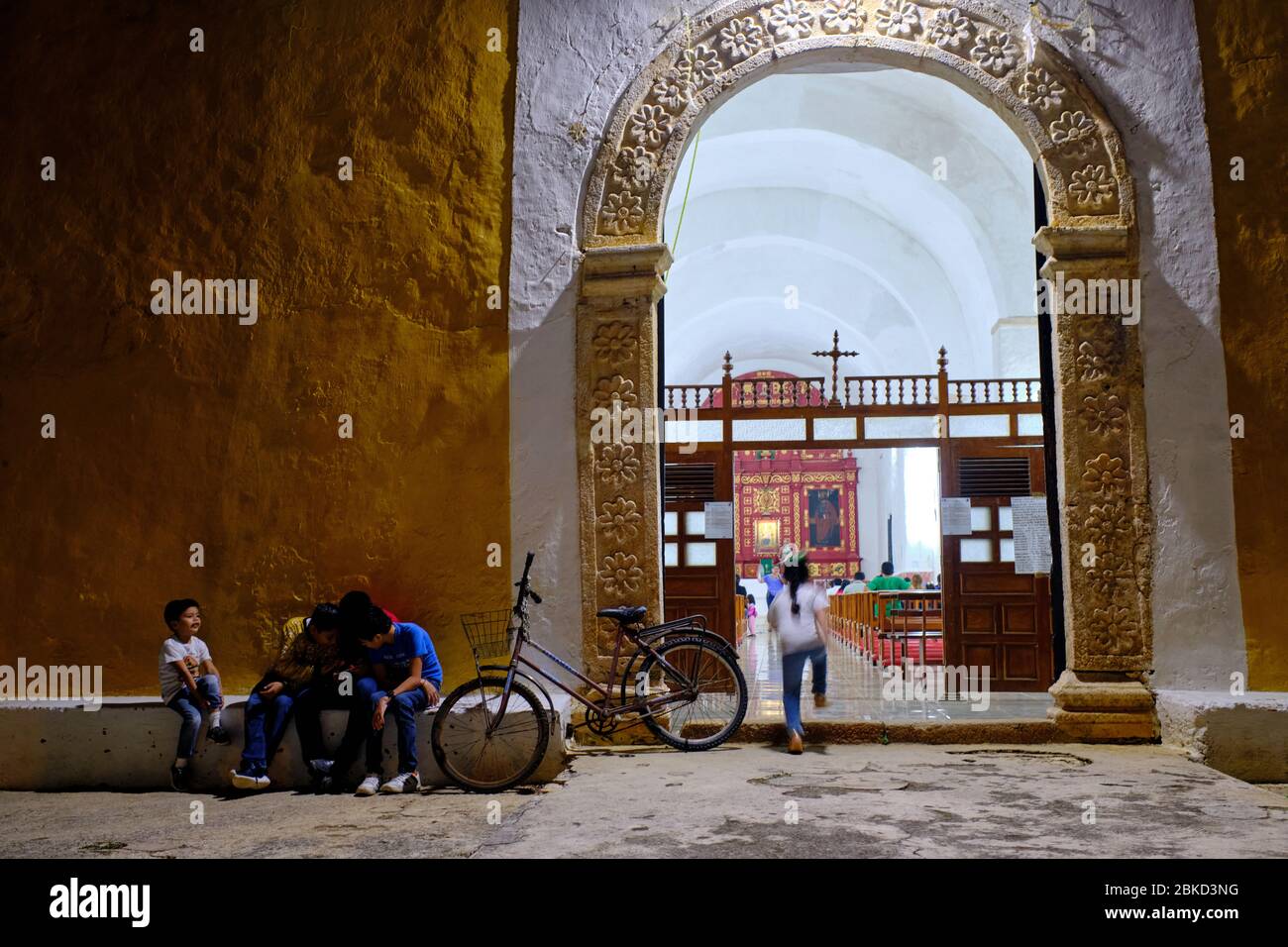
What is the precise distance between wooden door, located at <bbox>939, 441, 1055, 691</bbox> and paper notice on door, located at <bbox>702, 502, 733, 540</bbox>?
1939 millimetres

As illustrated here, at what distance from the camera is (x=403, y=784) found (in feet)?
15.7

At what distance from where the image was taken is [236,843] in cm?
387

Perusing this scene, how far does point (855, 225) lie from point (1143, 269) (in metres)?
7.95

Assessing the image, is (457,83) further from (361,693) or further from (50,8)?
(361,693)

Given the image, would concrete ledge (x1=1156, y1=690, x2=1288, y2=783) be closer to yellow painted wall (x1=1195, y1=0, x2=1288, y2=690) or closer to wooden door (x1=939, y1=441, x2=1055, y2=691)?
yellow painted wall (x1=1195, y1=0, x2=1288, y2=690)

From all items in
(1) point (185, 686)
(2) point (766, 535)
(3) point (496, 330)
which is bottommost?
(1) point (185, 686)

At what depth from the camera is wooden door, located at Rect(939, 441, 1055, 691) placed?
8.60m

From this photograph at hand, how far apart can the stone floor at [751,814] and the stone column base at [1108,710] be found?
18 cm

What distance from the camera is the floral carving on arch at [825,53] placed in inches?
232

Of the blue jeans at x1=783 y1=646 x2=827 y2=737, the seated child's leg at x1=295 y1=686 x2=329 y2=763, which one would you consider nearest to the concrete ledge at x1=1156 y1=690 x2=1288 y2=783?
the blue jeans at x1=783 y1=646 x2=827 y2=737

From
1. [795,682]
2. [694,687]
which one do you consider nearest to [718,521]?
[795,682]

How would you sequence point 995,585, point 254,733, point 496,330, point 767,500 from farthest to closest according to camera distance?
1. point 767,500
2. point 995,585
3. point 496,330
4. point 254,733

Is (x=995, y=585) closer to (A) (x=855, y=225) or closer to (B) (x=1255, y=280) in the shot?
(B) (x=1255, y=280)

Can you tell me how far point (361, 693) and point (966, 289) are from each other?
369 inches
